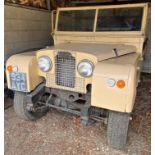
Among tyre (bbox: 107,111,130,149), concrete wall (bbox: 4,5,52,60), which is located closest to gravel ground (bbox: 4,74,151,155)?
tyre (bbox: 107,111,130,149)

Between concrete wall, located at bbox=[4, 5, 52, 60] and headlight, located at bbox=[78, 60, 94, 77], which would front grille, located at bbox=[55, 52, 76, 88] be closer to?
headlight, located at bbox=[78, 60, 94, 77]

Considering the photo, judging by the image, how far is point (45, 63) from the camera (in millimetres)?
2623

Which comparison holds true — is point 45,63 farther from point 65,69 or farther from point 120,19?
point 120,19

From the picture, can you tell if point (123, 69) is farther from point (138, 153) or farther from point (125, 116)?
point (138, 153)

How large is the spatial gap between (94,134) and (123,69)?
1.17 meters

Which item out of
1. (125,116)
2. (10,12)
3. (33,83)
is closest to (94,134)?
(125,116)

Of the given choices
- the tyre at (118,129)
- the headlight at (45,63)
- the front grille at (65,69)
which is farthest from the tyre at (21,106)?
the tyre at (118,129)

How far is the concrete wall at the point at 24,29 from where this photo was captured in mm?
3963

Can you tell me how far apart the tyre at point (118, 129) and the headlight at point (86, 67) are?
0.55m

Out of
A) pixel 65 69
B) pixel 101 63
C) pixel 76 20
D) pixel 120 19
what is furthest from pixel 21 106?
pixel 120 19

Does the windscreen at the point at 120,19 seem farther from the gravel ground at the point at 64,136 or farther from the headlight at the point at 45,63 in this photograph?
the gravel ground at the point at 64,136

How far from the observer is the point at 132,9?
3082 millimetres

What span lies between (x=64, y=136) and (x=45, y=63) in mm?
1052

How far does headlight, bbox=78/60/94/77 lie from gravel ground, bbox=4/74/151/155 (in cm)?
95
